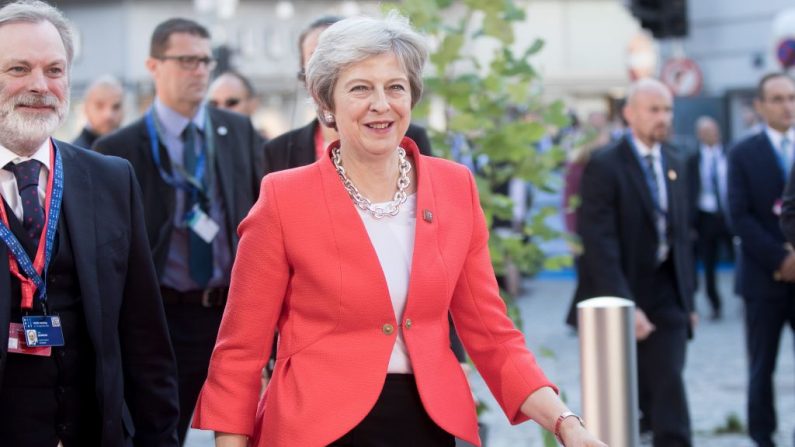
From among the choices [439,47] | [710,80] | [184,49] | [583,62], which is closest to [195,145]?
[184,49]

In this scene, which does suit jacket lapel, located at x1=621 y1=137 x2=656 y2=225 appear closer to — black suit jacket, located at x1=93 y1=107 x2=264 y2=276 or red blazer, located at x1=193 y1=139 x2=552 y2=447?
black suit jacket, located at x1=93 y1=107 x2=264 y2=276

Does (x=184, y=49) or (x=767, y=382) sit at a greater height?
(x=184, y=49)

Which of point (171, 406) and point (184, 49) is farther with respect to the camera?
point (184, 49)

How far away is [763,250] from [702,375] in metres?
3.86

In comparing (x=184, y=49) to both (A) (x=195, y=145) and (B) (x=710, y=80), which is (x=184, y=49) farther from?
(B) (x=710, y=80)

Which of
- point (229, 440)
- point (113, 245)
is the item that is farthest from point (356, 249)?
point (113, 245)

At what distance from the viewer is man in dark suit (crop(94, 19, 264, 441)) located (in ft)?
20.7

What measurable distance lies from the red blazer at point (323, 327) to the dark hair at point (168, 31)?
119 inches

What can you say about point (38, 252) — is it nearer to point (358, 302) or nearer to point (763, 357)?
point (358, 302)

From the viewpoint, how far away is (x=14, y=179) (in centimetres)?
408

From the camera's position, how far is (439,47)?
7629 mm

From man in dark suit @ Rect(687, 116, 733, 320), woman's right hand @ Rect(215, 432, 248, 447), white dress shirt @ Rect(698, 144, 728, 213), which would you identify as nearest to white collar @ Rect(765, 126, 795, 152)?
woman's right hand @ Rect(215, 432, 248, 447)

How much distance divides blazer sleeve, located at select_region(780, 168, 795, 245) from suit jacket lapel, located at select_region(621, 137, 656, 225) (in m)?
1.80

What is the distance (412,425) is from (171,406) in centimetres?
85
